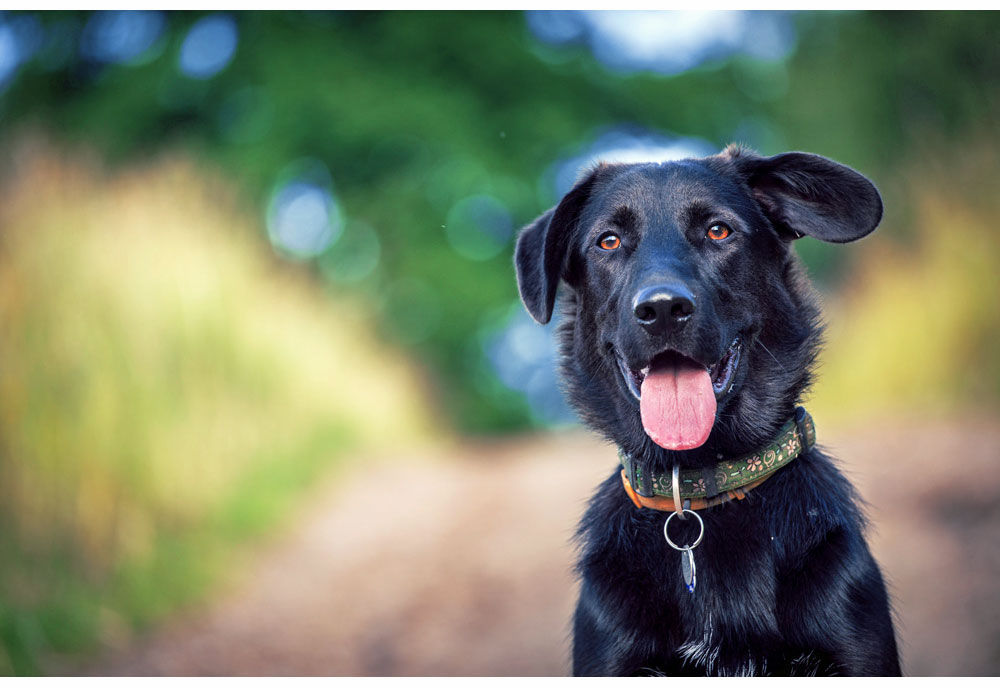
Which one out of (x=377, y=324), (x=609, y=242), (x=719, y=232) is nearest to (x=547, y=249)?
(x=609, y=242)

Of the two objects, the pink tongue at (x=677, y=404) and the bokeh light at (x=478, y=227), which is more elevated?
the bokeh light at (x=478, y=227)

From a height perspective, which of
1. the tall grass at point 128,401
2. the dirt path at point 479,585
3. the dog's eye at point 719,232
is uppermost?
the dog's eye at point 719,232

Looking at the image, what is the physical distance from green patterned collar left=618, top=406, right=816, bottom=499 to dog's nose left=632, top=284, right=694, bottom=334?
46 centimetres

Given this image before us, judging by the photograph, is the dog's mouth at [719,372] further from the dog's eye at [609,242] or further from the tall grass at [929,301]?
the tall grass at [929,301]

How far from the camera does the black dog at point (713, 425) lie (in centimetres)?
201

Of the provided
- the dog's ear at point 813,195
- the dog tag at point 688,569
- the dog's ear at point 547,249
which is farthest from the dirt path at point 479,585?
the dog's ear at point 813,195

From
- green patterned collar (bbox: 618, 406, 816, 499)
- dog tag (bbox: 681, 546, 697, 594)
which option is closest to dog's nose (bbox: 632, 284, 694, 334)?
green patterned collar (bbox: 618, 406, 816, 499)

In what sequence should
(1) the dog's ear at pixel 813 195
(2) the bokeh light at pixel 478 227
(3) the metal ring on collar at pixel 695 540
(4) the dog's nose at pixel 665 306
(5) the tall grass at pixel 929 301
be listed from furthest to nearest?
(2) the bokeh light at pixel 478 227 < (5) the tall grass at pixel 929 301 < (1) the dog's ear at pixel 813 195 < (3) the metal ring on collar at pixel 695 540 < (4) the dog's nose at pixel 665 306

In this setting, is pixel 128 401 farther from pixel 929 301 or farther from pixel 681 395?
pixel 929 301

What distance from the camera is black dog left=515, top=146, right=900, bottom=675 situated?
2.01m

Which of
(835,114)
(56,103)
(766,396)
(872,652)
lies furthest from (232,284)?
(835,114)

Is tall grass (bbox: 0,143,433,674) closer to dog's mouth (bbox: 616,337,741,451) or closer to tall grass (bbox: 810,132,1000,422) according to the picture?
dog's mouth (bbox: 616,337,741,451)

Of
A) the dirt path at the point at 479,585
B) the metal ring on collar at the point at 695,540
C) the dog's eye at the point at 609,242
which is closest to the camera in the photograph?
the metal ring on collar at the point at 695,540

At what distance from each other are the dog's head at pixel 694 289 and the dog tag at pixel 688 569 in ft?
1.00
